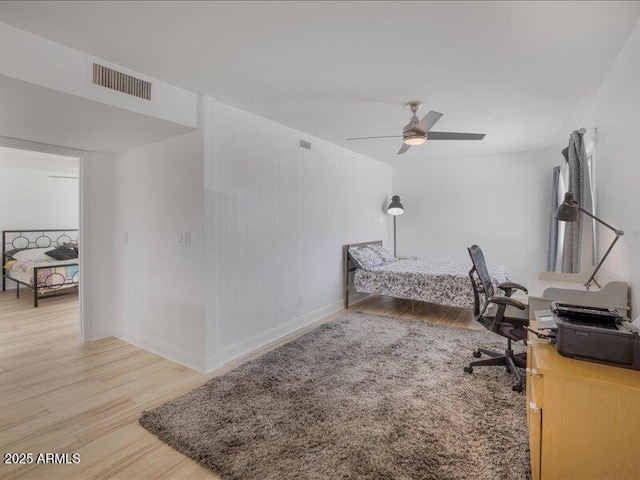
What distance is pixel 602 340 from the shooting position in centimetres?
137

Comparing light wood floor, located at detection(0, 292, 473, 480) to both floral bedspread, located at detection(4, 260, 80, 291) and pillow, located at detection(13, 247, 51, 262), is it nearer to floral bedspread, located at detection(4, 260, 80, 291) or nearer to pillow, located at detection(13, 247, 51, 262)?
floral bedspread, located at detection(4, 260, 80, 291)

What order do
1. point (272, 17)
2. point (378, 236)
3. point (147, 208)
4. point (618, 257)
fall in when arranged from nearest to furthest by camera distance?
point (272, 17) → point (618, 257) → point (147, 208) → point (378, 236)

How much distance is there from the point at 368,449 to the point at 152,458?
3.87 feet

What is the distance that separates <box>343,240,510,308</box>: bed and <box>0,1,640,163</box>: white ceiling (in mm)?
1996

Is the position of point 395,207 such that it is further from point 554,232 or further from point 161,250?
point 161,250

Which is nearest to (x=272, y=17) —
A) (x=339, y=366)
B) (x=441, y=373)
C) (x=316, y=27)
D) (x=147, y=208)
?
(x=316, y=27)

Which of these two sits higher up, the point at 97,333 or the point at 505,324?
the point at 505,324

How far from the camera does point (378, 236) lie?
5.82 meters

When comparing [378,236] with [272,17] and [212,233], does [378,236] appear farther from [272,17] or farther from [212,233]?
[272,17]

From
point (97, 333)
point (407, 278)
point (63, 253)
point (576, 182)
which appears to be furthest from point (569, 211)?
point (63, 253)

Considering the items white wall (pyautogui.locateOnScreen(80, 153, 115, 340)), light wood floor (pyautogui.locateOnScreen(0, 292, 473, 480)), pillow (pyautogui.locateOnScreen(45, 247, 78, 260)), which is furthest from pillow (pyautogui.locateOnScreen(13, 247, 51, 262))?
white wall (pyautogui.locateOnScreen(80, 153, 115, 340))

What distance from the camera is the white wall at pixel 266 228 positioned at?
9.44 feet

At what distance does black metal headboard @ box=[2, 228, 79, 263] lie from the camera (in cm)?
594

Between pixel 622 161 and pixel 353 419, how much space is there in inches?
92.7
